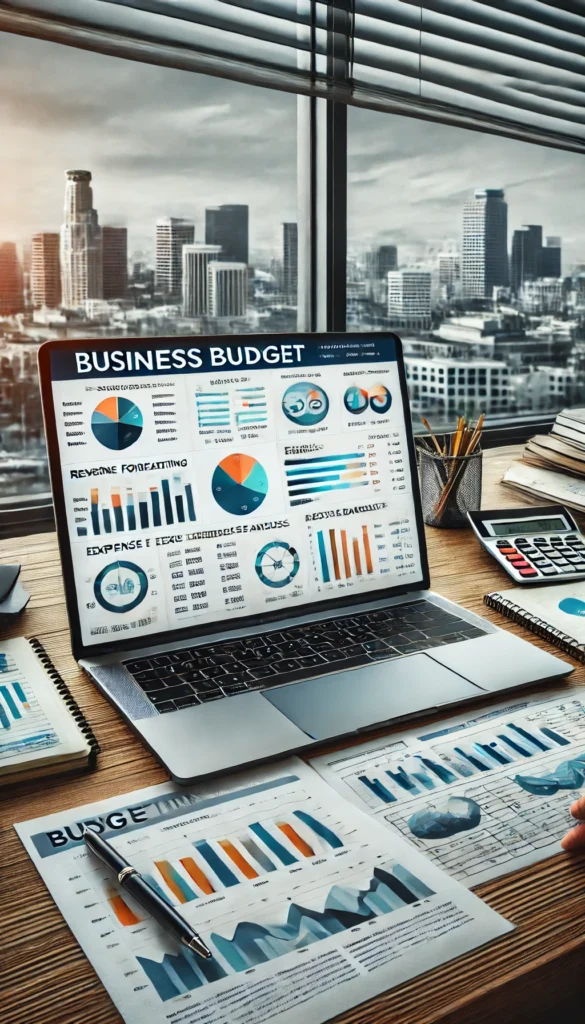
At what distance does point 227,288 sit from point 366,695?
110 centimetres

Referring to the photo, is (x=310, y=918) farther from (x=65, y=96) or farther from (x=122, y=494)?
(x=65, y=96)

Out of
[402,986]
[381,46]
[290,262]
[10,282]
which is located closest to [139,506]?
[402,986]

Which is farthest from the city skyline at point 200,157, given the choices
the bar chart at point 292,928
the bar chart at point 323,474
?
the bar chart at point 292,928

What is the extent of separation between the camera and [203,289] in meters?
1.67

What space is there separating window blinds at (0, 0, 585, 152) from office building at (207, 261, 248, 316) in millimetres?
342

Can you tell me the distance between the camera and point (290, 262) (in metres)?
1.81

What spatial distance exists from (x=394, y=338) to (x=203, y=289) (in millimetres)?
692

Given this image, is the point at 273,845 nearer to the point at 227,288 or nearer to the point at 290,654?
the point at 290,654

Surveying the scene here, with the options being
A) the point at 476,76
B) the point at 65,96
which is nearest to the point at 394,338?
the point at 65,96

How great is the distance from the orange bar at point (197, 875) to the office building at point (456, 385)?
1.53 metres

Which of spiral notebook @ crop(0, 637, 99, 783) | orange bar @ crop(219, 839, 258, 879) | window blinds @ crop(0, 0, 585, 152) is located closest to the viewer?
orange bar @ crop(219, 839, 258, 879)

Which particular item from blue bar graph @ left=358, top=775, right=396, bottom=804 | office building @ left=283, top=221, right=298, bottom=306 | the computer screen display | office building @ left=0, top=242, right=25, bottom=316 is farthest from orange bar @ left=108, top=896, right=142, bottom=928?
office building @ left=283, top=221, right=298, bottom=306

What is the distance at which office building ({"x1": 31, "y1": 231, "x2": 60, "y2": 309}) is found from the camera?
4.81ft

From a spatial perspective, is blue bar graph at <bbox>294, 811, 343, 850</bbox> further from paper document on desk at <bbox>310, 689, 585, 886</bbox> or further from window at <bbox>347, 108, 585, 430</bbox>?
window at <bbox>347, 108, 585, 430</bbox>
